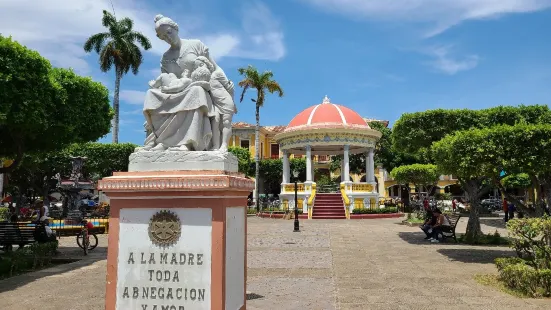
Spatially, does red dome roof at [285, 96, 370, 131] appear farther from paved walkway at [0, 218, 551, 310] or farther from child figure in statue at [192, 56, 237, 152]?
child figure in statue at [192, 56, 237, 152]

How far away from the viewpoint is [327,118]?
94.4 feet

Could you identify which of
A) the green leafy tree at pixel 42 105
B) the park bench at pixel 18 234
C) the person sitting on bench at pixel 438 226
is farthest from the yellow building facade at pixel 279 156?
the park bench at pixel 18 234

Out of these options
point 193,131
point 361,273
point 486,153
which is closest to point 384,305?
point 361,273

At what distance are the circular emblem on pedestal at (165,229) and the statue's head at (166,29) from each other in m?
1.91

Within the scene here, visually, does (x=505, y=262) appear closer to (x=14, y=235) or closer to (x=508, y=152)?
(x=508, y=152)

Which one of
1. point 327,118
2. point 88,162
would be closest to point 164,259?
point 327,118

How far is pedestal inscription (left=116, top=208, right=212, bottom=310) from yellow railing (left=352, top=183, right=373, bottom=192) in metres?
24.5

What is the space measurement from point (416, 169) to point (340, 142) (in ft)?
16.2

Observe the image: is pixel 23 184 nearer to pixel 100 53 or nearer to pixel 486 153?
pixel 100 53

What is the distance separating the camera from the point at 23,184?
36969 millimetres

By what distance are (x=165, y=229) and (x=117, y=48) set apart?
112ft

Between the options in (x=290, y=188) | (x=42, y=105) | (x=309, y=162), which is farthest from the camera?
(x=290, y=188)

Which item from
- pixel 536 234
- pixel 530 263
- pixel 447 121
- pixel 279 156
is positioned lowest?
pixel 530 263

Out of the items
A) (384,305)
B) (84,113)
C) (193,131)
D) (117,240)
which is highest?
(84,113)
